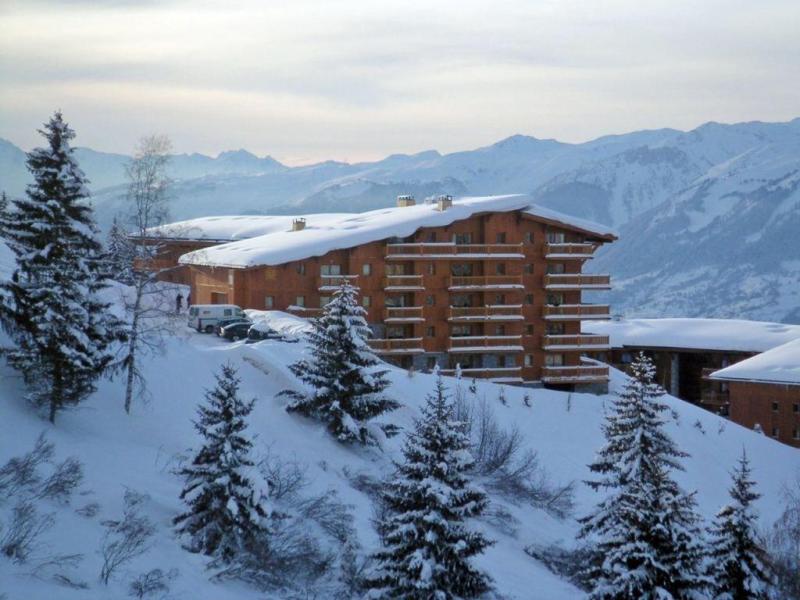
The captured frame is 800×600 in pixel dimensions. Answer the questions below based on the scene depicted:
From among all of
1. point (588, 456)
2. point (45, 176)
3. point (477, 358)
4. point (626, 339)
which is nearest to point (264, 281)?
point (477, 358)

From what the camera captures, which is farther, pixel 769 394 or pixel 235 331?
pixel 769 394

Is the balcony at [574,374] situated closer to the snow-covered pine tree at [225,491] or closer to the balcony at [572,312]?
the balcony at [572,312]

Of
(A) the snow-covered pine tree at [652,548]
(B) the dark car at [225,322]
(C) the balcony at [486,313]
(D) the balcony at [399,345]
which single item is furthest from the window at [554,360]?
(A) the snow-covered pine tree at [652,548]

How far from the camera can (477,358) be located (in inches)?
2504

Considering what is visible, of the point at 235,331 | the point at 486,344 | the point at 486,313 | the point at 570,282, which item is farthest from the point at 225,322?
the point at 570,282

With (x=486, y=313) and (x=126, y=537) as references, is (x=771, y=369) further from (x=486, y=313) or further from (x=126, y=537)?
(x=126, y=537)

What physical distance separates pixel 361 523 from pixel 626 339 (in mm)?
70933

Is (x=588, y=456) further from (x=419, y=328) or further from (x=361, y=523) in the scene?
(x=419, y=328)

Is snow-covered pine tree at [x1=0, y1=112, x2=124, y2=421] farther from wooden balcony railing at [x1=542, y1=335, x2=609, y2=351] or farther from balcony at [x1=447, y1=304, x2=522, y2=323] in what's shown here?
wooden balcony railing at [x1=542, y1=335, x2=609, y2=351]

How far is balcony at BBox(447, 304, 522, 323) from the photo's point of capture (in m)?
63.1

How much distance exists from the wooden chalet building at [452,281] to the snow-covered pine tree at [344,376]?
2521 cm

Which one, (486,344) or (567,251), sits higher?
(567,251)

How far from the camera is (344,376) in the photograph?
31.6 metres

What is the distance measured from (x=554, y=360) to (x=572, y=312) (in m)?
3.22
